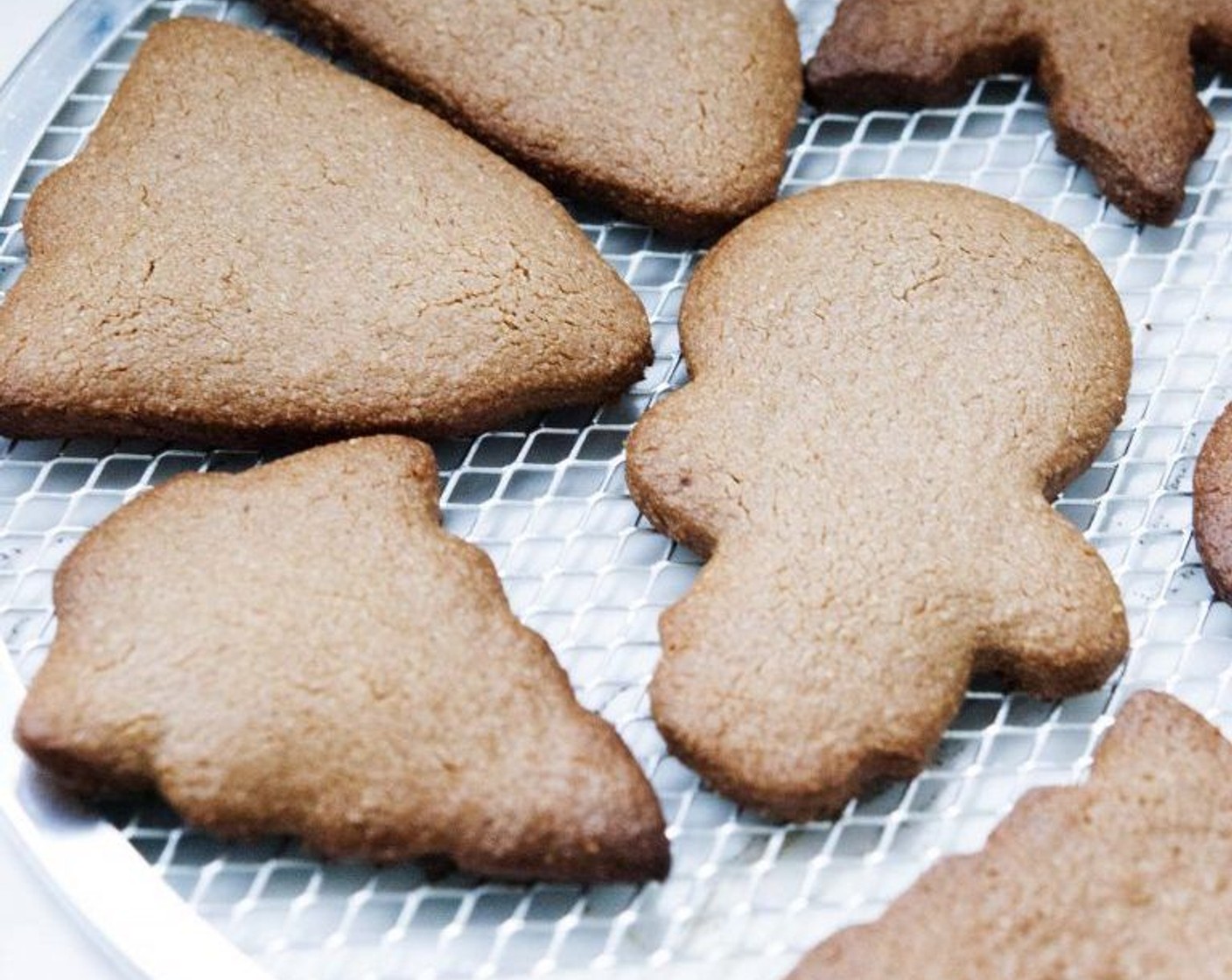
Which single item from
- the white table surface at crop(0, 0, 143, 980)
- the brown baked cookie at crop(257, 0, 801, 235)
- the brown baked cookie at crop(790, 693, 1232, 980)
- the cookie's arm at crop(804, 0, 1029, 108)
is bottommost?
the brown baked cookie at crop(790, 693, 1232, 980)

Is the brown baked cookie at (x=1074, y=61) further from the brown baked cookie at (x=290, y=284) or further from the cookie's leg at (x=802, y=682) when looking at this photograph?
the cookie's leg at (x=802, y=682)

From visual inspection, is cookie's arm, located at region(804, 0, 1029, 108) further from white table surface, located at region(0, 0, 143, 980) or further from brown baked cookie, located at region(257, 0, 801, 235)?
white table surface, located at region(0, 0, 143, 980)

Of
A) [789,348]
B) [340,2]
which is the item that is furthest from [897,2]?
[340,2]

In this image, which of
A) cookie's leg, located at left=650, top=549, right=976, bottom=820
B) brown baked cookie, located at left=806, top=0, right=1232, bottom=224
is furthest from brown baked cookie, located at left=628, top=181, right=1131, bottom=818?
brown baked cookie, located at left=806, top=0, right=1232, bottom=224

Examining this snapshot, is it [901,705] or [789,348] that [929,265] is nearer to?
[789,348]

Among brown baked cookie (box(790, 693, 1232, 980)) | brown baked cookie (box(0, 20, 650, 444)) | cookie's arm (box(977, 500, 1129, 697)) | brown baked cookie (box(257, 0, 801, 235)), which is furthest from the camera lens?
brown baked cookie (box(257, 0, 801, 235))
